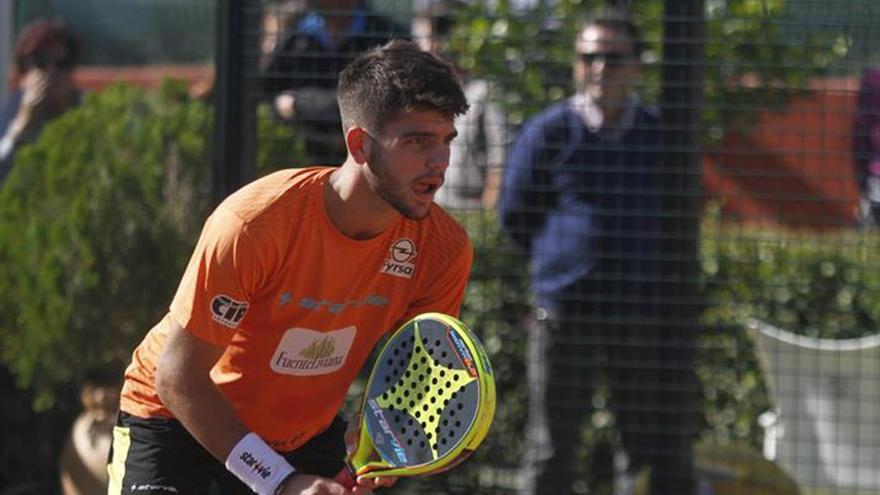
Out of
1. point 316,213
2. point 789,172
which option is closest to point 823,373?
point 789,172

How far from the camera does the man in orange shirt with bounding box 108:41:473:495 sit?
3.84 m

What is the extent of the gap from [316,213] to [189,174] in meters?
2.66

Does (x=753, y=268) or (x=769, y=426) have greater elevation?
(x=753, y=268)

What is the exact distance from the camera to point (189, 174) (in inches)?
261

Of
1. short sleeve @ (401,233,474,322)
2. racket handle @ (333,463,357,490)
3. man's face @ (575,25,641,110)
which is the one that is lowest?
racket handle @ (333,463,357,490)

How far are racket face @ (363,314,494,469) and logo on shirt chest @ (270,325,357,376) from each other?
1.39ft

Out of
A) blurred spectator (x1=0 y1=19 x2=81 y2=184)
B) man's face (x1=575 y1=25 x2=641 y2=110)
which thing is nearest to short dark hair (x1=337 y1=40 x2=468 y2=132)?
man's face (x1=575 y1=25 x2=641 y2=110)

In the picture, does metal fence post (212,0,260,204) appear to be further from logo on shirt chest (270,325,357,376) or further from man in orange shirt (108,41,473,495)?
logo on shirt chest (270,325,357,376)

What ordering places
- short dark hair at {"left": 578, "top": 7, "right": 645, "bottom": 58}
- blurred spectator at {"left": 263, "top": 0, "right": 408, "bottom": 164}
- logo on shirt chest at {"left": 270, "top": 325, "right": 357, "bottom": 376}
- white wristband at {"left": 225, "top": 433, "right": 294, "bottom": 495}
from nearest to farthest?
1. white wristband at {"left": 225, "top": 433, "right": 294, "bottom": 495}
2. logo on shirt chest at {"left": 270, "top": 325, "right": 357, "bottom": 376}
3. short dark hair at {"left": 578, "top": 7, "right": 645, "bottom": 58}
4. blurred spectator at {"left": 263, "top": 0, "right": 408, "bottom": 164}

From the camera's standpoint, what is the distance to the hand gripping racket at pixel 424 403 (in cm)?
361

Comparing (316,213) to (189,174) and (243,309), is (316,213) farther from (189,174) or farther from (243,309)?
(189,174)

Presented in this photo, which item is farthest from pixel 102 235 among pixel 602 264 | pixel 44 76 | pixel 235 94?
pixel 602 264

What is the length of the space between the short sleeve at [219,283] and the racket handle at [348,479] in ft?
1.42

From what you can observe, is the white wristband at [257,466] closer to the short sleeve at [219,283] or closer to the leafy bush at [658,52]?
the short sleeve at [219,283]
